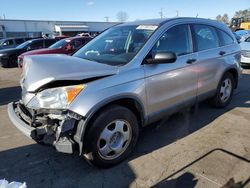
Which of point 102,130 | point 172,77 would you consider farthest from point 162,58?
point 102,130

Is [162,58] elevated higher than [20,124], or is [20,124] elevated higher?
[162,58]

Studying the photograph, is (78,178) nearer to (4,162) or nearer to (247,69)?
(4,162)

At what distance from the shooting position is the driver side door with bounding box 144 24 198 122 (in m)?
3.62

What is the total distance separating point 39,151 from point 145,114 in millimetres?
1654

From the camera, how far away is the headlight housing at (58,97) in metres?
2.90

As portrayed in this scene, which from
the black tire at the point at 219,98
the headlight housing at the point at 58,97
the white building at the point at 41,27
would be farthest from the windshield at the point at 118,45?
the white building at the point at 41,27

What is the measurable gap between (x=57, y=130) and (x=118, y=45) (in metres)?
1.66

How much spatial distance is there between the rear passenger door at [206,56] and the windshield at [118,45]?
1053mm

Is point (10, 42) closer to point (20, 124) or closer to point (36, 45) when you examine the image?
point (36, 45)

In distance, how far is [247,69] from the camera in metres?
10.3

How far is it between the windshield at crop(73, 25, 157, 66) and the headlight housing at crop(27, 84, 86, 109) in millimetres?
740

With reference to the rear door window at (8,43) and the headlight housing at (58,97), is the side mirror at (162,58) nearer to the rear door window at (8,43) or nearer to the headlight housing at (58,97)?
the headlight housing at (58,97)

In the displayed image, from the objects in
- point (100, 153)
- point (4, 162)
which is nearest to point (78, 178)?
point (100, 153)

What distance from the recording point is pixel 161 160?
3561mm
